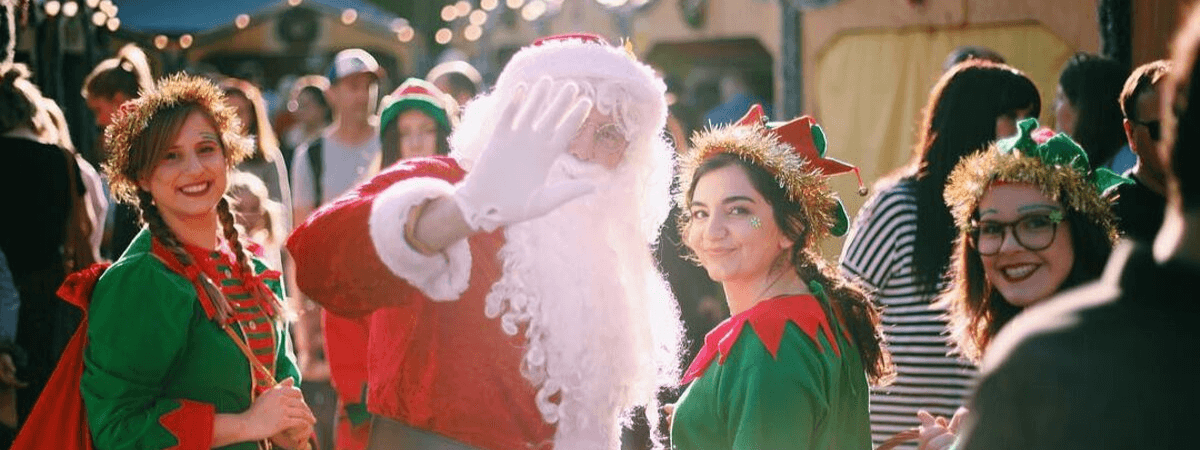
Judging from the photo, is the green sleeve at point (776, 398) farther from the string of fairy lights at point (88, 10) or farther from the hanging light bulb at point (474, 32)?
the hanging light bulb at point (474, 32)

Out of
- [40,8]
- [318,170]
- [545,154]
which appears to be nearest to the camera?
[545,154]

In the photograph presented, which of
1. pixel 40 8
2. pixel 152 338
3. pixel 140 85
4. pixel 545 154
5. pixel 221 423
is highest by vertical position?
pixel 40 8

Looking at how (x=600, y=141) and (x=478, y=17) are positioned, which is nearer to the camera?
(x=600, y=141)

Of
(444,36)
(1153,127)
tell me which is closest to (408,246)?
(1153,127)

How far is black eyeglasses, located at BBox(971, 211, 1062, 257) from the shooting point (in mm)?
3141

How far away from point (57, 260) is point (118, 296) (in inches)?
80.5

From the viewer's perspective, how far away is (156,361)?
10.5 feet

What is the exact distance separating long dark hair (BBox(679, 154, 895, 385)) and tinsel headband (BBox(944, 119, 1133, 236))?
1.07 feet

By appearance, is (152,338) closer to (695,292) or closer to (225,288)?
(225,288)

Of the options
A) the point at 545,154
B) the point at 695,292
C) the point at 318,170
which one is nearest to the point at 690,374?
the point at 545,154

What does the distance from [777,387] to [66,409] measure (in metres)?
1.66

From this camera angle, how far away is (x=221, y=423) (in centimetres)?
327

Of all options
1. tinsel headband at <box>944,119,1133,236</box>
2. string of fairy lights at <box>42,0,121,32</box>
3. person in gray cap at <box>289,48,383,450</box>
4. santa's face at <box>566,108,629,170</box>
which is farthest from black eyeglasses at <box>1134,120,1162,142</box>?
string of fairy lights at <box>42,0,121,32</box>

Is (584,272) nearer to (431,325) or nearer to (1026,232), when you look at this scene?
(431,325)
